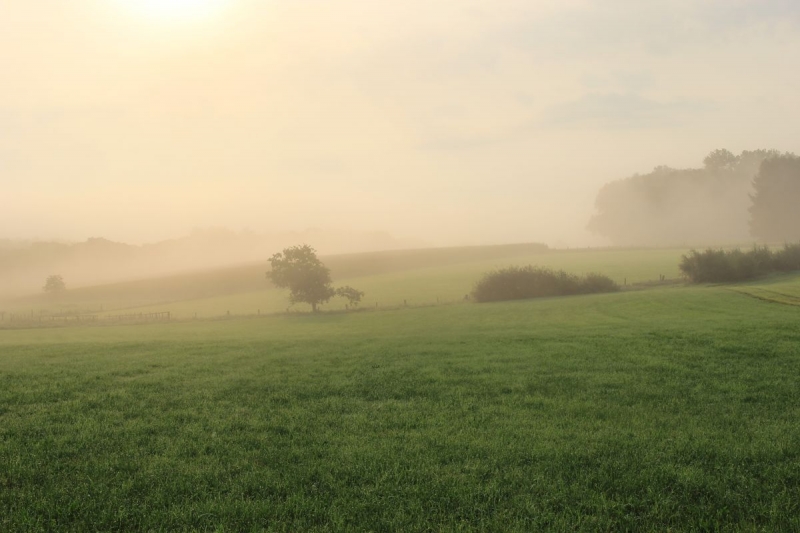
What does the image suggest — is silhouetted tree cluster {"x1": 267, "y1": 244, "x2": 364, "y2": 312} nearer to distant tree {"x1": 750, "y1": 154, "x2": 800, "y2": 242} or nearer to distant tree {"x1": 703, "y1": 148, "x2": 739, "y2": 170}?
distant tree {"x1": 750, "y1": 154, "x2": 800, "y2": 242}

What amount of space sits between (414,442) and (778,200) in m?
137

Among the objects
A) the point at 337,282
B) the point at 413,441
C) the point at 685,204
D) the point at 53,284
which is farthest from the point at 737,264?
the point at 53,284

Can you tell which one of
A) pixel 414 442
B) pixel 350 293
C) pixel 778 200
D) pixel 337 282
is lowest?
pixel 414 442

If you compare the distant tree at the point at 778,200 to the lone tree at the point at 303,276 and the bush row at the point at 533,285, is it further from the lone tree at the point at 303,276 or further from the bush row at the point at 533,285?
the lone tree at the point at 303,276

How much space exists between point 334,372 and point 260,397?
149 inches

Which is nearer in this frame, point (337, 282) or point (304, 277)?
point (304, 277)

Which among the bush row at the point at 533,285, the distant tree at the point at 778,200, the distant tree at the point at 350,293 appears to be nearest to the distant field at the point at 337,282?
the distant tree at the point at 350,293

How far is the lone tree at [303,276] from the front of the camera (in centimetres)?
7375

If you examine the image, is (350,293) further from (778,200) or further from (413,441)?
(778,200)

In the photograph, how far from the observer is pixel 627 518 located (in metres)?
7.72

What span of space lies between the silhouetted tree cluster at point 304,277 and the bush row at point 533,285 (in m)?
19.2

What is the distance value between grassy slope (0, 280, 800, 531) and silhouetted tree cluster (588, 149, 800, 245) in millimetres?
151220

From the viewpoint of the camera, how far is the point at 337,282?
112m

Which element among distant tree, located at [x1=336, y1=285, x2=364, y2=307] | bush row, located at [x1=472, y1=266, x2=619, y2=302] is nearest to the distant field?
distant tree, located at [x1=336, y1=285, x2=364, y2=307]
